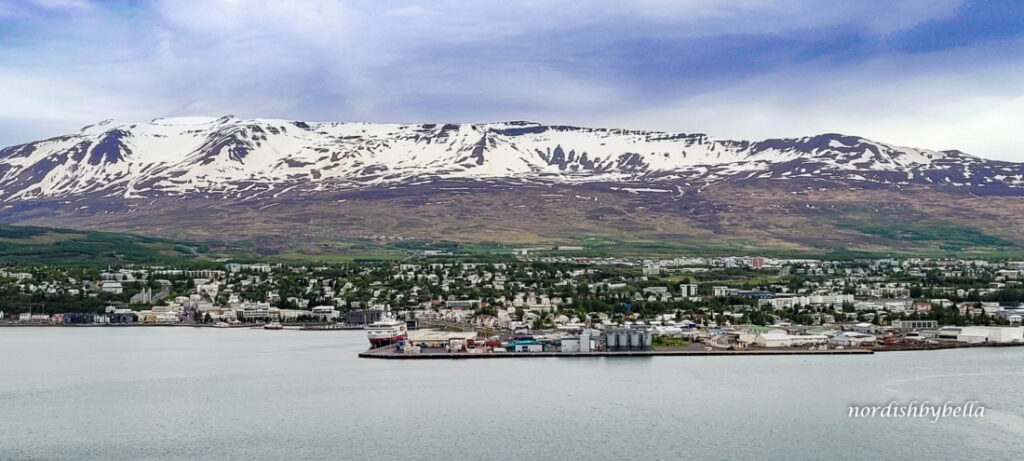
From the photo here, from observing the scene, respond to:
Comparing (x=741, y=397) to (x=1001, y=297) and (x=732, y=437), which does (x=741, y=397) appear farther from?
(x=1001, y=297)

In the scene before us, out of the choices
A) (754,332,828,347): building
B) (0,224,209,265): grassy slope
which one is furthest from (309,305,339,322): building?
(0,224,209,265): grassy slope

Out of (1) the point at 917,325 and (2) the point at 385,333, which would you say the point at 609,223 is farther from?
(2) the point at 385,333

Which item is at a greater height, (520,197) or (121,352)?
(520,197)

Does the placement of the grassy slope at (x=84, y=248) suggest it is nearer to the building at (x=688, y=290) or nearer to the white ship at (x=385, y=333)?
the building at (x=688, y=290)

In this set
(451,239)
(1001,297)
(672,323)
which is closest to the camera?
(672,323)

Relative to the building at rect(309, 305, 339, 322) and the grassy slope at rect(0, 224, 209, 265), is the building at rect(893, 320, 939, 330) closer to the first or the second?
the building at rect(309, 305, 339, 322)

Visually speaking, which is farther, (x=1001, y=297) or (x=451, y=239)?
(x=451, y=239)

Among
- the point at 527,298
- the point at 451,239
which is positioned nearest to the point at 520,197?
the point at 451,239
